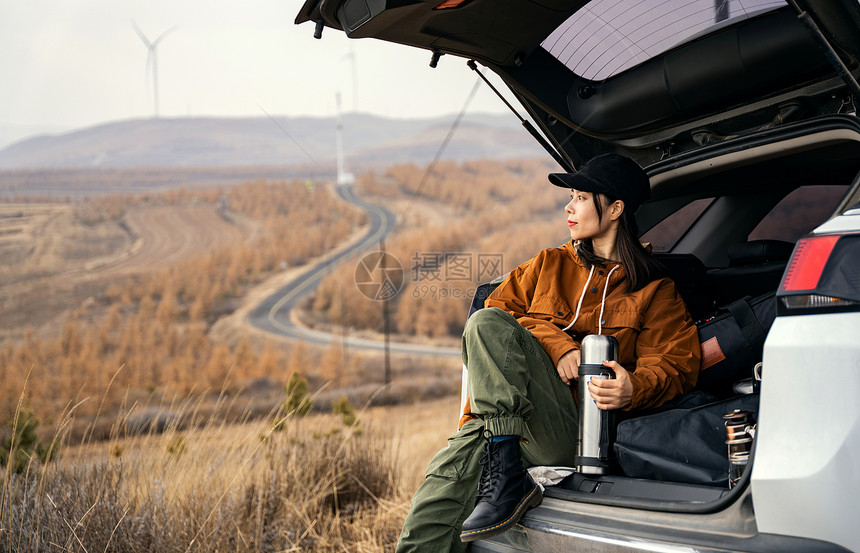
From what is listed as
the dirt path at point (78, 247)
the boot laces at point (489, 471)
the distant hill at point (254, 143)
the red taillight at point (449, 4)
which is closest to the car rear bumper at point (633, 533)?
the boot laces at point (489, 471)

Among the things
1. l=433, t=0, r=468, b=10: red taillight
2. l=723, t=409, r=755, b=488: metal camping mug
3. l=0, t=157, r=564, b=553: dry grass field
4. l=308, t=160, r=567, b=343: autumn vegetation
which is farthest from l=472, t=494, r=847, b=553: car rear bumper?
l=308, t=160, r=567, b=343: autumn vegetation

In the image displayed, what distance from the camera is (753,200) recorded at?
3.35 meters

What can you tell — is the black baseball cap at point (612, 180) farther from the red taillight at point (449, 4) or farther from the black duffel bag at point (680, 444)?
the black duffel bag at point (680, 444)

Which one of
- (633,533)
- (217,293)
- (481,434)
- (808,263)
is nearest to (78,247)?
(217,293)

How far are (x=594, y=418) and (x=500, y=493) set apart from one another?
0.39m

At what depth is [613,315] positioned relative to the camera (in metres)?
2.46

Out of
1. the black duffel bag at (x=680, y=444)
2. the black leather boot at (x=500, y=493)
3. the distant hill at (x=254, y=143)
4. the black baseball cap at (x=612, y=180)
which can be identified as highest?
the distant hill at (x=254, y=143)

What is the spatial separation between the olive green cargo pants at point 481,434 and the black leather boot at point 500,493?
0.40 ft

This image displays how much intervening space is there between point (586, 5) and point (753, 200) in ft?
4.21

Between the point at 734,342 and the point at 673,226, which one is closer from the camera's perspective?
the point at 734,342

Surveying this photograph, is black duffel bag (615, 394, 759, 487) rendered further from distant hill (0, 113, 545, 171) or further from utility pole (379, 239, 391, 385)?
distant hill (0, 113, 545, 171)

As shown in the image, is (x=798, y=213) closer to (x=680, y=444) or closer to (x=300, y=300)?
(x=680, y=444)

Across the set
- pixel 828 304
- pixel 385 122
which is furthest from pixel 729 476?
pixel 385 122

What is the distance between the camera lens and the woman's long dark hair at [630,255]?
8.33 feet
